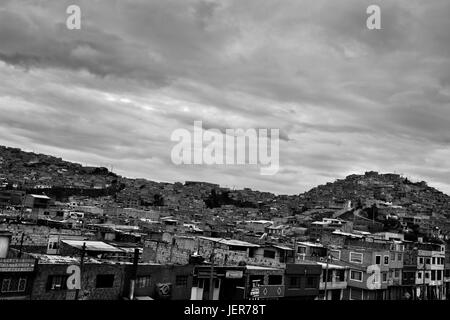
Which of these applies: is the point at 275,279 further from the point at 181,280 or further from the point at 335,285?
the point at 335,285

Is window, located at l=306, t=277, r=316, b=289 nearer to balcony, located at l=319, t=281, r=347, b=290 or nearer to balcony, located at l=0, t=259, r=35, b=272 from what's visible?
balcony, located at l=319, t=281, r=347, b=290

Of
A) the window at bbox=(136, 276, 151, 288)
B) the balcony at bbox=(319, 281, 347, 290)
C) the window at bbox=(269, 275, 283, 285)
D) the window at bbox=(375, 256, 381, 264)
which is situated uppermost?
the window at bbox=(375, 256, 381, 264)

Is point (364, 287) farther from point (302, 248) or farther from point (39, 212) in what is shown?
point (39, 212)

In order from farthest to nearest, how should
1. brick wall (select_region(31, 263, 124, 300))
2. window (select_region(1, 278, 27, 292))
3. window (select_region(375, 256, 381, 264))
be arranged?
window (select_region(375, 256, 381, 264)) < brick wall (select_region(31, 263, 124, 300)) < window (select_region(1, 278, 27, 292))

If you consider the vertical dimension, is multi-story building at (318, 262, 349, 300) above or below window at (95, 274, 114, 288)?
below

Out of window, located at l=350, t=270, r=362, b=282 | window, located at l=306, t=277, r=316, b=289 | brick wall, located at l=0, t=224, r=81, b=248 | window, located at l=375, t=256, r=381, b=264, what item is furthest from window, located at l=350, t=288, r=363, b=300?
brick wall, located at l=0, t=224, r=81, b=248

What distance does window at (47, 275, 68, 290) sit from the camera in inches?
942

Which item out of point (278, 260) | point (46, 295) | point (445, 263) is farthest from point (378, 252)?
point (46, 295)

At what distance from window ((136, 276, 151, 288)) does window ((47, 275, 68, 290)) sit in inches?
182

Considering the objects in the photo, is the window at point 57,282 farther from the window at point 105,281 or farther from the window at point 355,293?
the window at point 355,293

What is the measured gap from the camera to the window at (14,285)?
22531mm

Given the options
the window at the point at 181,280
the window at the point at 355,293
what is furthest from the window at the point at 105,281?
the window at the point at 355,293

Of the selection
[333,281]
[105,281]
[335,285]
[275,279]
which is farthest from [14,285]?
[335,285]
